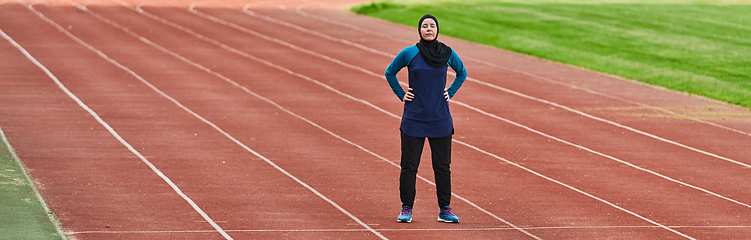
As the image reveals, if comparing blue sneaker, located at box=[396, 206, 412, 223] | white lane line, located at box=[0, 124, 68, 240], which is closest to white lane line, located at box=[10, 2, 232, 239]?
white lane line, located at box=[0, 124, 68, 240]

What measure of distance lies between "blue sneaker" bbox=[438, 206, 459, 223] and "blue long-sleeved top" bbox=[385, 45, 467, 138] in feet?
2.28

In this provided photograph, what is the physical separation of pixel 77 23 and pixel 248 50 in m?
6.66

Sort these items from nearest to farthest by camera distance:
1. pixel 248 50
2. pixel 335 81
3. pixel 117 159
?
pixel 117 159, pixel 335 81, pixel 248 50

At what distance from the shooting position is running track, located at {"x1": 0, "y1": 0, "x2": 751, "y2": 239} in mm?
7828

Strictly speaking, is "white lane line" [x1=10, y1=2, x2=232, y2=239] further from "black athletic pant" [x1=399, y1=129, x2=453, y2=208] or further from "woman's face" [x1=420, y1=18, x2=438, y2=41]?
"woman's face" [x1=420, y1=18, x2=438, y2=41]

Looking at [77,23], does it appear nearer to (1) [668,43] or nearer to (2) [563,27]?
(2) [563,27]

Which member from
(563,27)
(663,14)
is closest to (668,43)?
(563,27)

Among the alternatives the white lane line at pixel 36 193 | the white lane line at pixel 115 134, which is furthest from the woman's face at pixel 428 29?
the white lane line at pixel 36 193

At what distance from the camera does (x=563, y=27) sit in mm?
26297

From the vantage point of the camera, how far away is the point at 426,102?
7215 millimetres

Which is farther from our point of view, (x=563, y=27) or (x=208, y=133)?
(x=563, y=27)

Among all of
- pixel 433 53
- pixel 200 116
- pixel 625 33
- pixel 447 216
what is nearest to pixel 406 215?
pixel 447 216

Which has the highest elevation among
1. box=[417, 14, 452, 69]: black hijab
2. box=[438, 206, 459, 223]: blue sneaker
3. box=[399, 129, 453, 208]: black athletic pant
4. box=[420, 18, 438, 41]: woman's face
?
box=[420, 18, 438, 41]: woman's face

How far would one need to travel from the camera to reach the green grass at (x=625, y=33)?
18.7 metres
